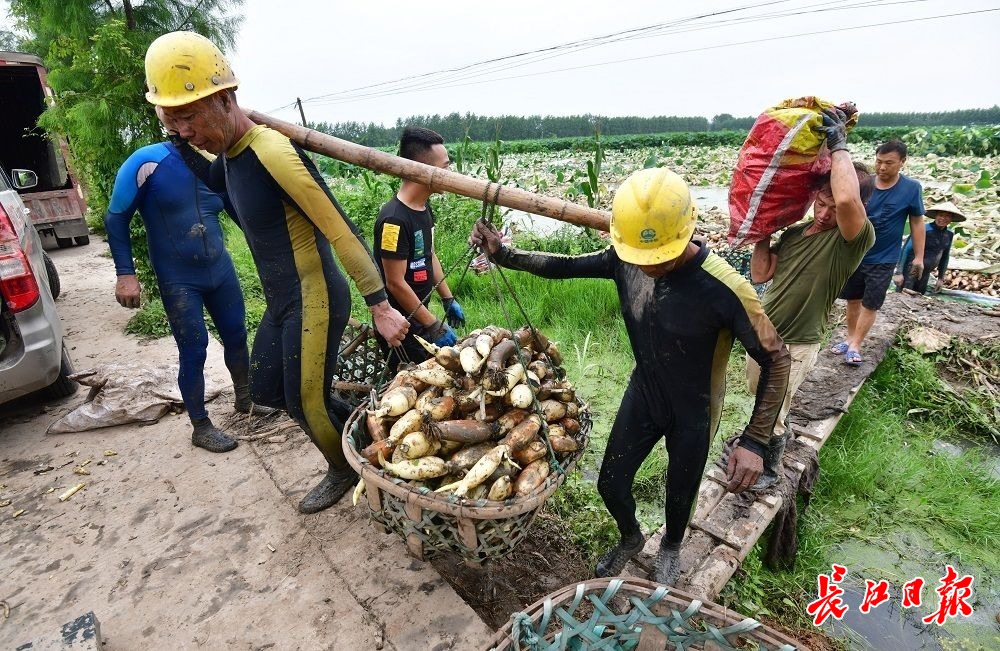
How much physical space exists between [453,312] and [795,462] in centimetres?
238

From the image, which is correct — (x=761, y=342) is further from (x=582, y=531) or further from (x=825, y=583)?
(x=825, y=583)

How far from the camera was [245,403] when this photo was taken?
12.3 feet

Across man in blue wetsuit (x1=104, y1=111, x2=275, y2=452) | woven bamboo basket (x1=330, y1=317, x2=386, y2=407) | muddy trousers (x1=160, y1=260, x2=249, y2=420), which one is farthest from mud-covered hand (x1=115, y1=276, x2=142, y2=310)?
A: woven bamboo basket (x1=330, y1=317, x2=386, y2=407)

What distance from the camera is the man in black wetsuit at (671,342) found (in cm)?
173

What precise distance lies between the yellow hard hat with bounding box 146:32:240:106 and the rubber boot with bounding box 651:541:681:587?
2.79 meters

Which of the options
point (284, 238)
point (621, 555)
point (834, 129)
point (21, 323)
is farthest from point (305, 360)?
point (834, 129)

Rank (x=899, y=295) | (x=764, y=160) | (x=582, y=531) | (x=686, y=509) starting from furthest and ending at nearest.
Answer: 1. (x=899, y=295)
2. (x=582, y=531)
3. (x=764, y=160)
4. (x=686, y=509)

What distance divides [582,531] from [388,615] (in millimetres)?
1138

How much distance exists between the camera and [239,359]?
356 cm

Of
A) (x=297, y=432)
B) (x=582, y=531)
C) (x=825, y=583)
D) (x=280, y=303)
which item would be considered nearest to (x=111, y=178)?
(x=297, y=432)

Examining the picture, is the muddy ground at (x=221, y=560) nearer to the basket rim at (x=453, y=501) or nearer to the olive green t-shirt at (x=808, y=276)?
the basket rim at (x=453, y=501)

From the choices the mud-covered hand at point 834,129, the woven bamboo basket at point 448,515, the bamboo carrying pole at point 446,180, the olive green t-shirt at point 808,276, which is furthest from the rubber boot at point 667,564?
the mud-covered hand at point 834,129

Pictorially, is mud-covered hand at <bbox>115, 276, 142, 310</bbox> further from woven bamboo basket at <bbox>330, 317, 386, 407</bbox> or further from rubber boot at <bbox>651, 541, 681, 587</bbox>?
rubber boot at <bbox>651, 541, 681, 587</bbox>

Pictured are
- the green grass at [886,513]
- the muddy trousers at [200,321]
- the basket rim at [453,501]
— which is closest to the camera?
the basket rim at [453,501]
